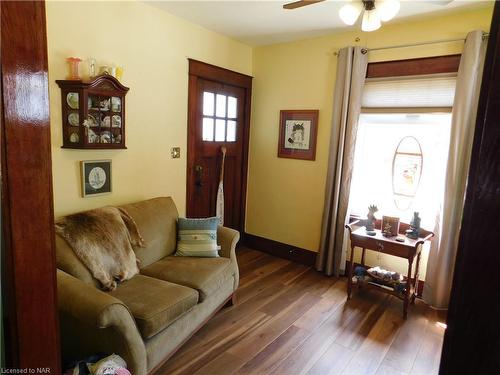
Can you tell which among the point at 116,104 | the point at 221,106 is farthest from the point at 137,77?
the point at 221,106

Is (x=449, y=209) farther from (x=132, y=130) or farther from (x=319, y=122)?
(x=132, y=130)

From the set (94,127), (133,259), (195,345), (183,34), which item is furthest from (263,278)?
(183,34)

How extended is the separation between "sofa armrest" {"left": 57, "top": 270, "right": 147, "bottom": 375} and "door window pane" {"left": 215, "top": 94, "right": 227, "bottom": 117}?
2.40 metres

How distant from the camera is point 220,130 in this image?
3.79 m

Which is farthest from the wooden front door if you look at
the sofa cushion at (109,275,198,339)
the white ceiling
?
the sofa cushion at (109,275,198,339)

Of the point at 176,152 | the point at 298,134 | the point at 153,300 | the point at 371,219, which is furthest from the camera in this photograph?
the point at 298,134

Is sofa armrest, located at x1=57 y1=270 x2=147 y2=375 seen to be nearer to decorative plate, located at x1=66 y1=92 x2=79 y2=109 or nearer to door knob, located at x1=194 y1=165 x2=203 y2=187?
decorative plate, located at x1=66 y1=92 x2=79 y2=109

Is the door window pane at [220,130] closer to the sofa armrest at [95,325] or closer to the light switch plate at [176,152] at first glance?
the light switch plate at [176,152]

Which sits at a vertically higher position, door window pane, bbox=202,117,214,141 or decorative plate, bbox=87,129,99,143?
door window pane, bbox=202,117,214,141

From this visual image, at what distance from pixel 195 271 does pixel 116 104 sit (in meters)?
1.48

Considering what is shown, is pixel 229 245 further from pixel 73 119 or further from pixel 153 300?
pixel 73 119

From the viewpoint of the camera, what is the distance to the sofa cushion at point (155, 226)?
8.52ft

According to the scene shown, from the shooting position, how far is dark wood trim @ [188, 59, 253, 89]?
3.33m

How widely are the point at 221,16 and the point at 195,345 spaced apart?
2853mm
